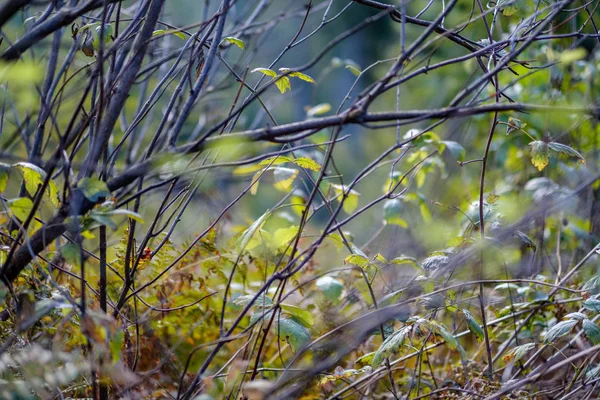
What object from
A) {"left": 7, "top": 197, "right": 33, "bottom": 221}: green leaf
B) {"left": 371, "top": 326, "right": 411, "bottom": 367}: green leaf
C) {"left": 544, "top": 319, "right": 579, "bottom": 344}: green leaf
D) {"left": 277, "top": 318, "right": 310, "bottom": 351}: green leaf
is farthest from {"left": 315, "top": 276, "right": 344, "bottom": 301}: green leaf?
{"left": 7, "top": 197, "right": 33, "bottom": 221}: green leaf

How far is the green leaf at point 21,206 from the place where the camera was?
1141mm

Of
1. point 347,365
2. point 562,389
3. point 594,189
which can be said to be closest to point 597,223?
point 594,189

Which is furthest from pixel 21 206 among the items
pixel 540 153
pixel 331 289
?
pixel 540 153

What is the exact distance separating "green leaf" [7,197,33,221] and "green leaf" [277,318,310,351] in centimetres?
67

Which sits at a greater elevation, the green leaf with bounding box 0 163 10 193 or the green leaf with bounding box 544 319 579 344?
the green leaf with bounding box 0 163 10 193

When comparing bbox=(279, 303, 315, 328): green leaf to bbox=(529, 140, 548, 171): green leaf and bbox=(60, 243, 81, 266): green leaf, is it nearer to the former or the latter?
bbox=(60, 243, 81, 266): green leaf

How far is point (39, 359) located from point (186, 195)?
0.81 metres

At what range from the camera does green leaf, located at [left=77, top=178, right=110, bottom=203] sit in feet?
3.68

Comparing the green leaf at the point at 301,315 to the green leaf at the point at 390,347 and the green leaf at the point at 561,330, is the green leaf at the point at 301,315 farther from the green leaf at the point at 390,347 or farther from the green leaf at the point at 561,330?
the green leaf at the point at 561,330

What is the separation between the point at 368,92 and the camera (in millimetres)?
1149

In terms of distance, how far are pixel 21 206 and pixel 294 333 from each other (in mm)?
723

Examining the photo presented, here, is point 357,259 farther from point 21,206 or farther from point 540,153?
point 21,206

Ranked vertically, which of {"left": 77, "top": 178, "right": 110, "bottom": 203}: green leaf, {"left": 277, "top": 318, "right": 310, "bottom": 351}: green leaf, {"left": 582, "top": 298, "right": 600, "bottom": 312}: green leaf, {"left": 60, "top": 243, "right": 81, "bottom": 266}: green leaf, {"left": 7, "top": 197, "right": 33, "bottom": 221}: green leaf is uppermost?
{"left": 77, "top": 178, "right": 110, "bottom": 203}: green leaf

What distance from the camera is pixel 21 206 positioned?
1158mm
